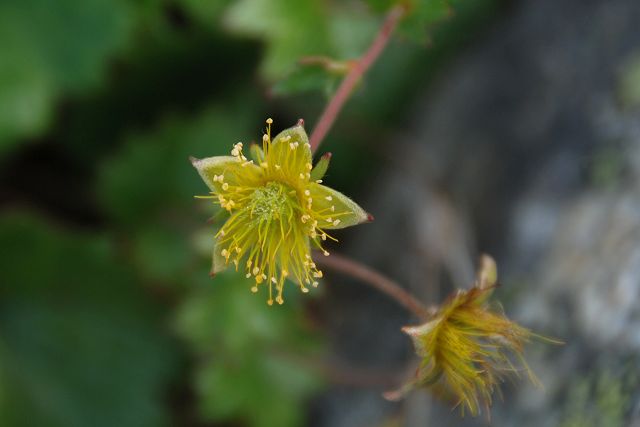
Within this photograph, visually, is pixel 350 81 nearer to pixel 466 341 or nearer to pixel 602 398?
pixel 466 341

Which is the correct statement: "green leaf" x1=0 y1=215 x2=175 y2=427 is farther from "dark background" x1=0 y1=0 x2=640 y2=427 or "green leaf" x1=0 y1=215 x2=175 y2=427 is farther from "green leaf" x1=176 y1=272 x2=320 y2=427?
"green leaf" x1=176 y1=272 x2=320 y2=427

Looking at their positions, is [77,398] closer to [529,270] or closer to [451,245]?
[451,245]

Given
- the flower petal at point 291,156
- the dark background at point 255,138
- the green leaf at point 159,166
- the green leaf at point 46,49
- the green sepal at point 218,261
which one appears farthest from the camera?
the green leaf at point 159,166

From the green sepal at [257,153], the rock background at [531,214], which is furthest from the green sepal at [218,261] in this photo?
the rock background at [531,214]

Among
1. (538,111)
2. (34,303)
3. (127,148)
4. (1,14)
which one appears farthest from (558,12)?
(34,303)

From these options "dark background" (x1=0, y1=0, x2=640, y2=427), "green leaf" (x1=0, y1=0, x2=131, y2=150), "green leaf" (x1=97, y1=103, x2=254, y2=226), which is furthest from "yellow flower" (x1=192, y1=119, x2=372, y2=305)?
"green leaf" (x1=0, y1=0, x2=131, y2=150)

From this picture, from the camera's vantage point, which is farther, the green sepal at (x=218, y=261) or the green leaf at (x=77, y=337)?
the green leaf at (x=77, y=337)

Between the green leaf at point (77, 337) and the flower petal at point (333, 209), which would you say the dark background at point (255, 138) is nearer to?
the green leaf at point (77, 337)
